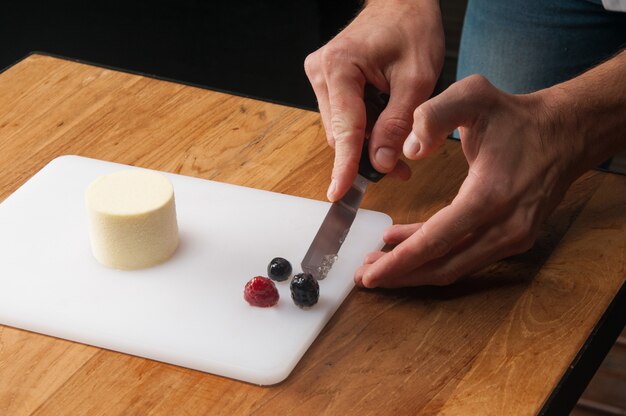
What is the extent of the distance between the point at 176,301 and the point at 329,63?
1.38 feet

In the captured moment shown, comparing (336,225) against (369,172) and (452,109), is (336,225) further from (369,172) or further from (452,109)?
(452,109)

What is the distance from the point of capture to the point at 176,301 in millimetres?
1097

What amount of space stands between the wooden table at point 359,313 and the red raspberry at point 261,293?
70 mm

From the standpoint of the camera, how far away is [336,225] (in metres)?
1.21

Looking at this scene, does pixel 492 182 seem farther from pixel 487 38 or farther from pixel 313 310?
pixel 487 38

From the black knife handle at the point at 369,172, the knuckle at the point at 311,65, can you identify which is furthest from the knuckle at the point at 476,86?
the knuckle at the point at 311,65

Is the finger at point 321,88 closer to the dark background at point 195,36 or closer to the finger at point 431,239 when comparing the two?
the finger at point 431,239

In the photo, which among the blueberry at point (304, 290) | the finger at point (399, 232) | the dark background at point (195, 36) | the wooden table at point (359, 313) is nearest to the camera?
the wooden table at point (359, 313)

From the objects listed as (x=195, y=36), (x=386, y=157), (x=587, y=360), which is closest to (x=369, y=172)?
(x=386, y=157)

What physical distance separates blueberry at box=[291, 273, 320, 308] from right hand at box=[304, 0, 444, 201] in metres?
0.17

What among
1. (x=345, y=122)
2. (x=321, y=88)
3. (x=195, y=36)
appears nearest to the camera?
(x=345, y=122)

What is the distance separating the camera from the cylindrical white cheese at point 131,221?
112cm

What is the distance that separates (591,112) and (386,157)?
262 millimetres

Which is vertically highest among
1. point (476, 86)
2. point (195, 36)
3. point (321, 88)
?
point (476, 86)
